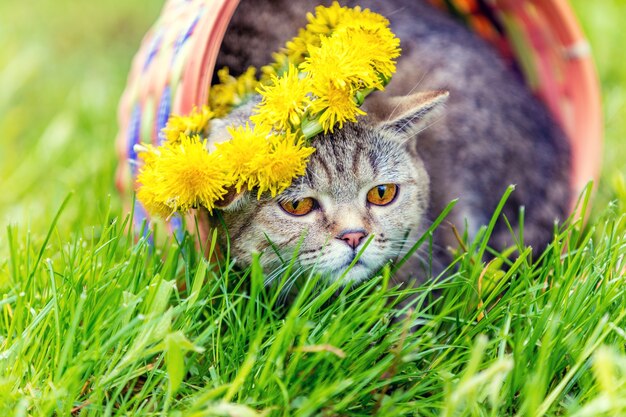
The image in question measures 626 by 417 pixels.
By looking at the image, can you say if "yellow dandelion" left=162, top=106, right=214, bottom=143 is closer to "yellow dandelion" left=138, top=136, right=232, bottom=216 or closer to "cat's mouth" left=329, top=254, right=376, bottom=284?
"yellow dandelion" left=138, top=136, right=232, bottom=216

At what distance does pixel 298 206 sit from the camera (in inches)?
55.4

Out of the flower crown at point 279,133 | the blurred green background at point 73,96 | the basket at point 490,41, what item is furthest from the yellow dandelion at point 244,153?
the blurred green background at point 73,96

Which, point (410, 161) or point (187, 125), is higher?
point (187, 125)

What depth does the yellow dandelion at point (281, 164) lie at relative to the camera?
4.19 feet

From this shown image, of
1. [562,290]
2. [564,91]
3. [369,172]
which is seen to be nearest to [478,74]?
[564,91]

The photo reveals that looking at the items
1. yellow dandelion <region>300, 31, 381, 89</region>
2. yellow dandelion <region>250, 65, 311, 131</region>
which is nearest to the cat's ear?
yellow dandelion <region>300, 31, 381, 89</region>

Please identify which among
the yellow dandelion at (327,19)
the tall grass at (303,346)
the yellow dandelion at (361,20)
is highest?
the yellow dandelion at (327,19)

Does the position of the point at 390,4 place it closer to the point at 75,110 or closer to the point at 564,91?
the point at 564,91

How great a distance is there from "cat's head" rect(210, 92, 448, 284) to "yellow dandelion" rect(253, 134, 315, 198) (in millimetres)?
64

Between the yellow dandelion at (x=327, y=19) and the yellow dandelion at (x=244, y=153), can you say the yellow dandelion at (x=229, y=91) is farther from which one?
the yellow dandelion at (x=244, y=153)

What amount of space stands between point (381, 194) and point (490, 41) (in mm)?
1020

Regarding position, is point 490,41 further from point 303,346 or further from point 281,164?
point 303,346

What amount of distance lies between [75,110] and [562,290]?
195 cm

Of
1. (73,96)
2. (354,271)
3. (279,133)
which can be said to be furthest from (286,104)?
(73,96)
